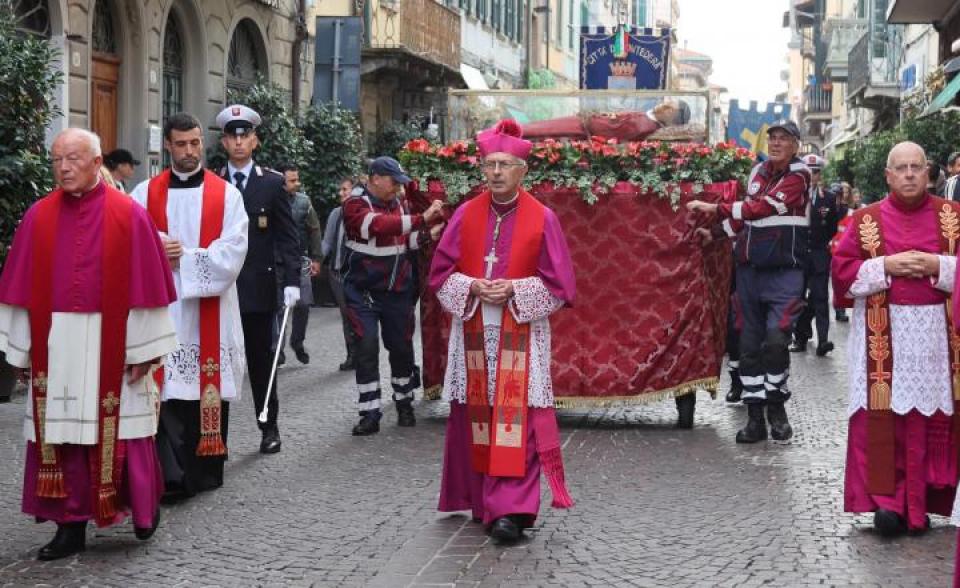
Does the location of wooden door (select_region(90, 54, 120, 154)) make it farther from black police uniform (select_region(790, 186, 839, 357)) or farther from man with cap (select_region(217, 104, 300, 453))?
man with cap (select_region(217, 104, 300, 453))

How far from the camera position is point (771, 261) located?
9734 mm

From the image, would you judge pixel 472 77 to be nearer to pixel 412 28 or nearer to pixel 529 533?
pixel 412 28

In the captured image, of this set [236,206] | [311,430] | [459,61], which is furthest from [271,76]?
[236,206]

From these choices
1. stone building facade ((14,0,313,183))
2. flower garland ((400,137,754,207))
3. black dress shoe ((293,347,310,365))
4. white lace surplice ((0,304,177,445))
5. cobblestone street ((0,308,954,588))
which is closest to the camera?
cobblestone street ((0,308,954,588))

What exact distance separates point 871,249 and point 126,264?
3248 millimetres

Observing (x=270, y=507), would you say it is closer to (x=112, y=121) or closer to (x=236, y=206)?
(x=236, y=206)

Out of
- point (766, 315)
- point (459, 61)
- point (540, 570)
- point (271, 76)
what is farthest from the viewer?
point (459, 61)

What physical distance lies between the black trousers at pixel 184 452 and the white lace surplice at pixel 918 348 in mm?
3222

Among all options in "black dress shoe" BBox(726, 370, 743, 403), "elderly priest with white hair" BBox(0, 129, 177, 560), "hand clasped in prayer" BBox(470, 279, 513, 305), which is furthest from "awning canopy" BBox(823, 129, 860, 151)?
"elderly priest with white hair" BBox(0, 129, 177, 560)

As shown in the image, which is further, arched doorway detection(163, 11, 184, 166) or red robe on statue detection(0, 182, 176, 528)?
arched doorway detection(163, 11, 184, 166)

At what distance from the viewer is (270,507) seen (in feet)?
25.4

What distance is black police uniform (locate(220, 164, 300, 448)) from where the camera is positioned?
8945 millimetres

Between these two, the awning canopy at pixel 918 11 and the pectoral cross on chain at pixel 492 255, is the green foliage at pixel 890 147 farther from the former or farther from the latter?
the pectoral cross on chain at pixel 492 255

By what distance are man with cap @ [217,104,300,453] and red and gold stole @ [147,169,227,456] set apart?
2.85 ft
